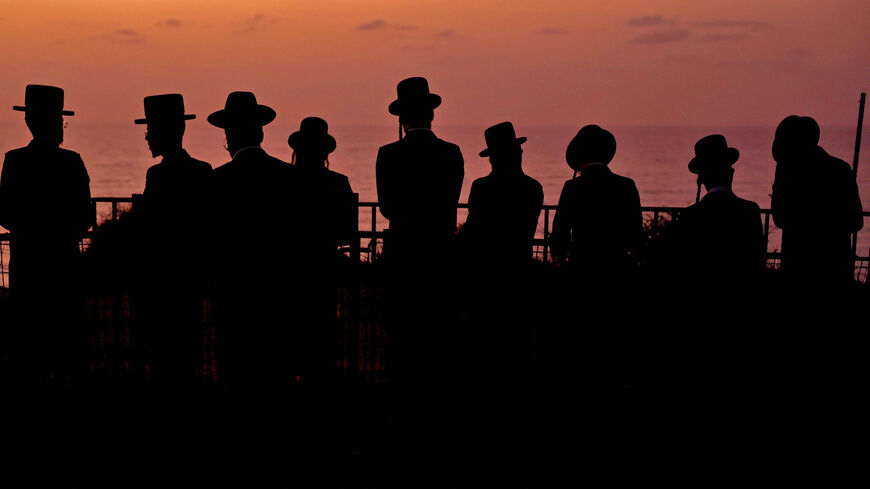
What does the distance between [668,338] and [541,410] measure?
984mm

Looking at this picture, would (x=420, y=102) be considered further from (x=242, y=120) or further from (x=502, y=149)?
(x=242, y=120)

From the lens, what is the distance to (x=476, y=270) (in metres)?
5.86

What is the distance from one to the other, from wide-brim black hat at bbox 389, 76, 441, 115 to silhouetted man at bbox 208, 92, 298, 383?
0.94 metres

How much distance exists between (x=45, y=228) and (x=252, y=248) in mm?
1872

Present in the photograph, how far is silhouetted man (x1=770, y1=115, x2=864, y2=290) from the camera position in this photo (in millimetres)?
5641

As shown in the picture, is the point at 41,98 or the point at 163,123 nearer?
the point at 163,123

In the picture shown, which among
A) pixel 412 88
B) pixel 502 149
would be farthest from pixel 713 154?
pixel 412 88

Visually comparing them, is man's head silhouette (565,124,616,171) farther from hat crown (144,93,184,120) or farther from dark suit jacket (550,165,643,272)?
hat crown (144,93,184,120)

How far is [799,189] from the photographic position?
5715mm

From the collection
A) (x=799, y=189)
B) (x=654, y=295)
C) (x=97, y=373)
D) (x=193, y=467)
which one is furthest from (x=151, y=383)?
(x=799, y=189)

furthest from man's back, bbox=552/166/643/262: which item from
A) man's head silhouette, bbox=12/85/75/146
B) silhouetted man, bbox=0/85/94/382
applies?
man's head silhouette, bbox=12/85/75/146

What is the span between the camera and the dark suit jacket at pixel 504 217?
5793 millimetres

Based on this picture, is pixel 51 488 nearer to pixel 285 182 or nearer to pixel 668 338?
pixel 285 182

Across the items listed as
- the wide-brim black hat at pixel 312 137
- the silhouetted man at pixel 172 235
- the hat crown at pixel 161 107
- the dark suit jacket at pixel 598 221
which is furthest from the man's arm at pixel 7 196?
the dark suit jacket at pixel 598 221
